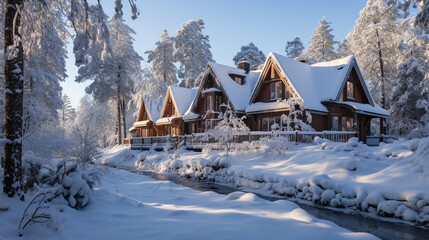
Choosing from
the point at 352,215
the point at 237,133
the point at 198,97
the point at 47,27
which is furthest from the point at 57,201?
the point at 198,97

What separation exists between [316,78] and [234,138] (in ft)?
35.6

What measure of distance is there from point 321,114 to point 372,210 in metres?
14.6

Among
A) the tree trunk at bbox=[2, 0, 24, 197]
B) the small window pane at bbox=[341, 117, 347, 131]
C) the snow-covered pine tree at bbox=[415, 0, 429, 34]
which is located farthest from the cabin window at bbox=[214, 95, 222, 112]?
the tree trunk at bbox=[2, 0, 24, 197]

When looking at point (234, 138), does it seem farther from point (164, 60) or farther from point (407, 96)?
point (164, 60)

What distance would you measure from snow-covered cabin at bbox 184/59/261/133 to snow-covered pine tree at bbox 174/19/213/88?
724 inches

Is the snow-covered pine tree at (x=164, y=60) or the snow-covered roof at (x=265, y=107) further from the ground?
the snow-covered pine tree at (x=164, y=60)

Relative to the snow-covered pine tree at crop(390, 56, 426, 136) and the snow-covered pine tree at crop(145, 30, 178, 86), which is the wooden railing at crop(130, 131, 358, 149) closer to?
the snow-covered pine tree at crop(390, 56, 426, 136)

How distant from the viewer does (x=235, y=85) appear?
2762cm

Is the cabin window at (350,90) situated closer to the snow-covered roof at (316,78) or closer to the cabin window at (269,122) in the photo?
the snow-covered roof at (316,78)

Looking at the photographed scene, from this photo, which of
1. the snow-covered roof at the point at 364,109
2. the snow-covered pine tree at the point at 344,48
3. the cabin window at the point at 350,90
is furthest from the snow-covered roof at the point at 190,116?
the snow-covered pine tree at the point at 344,48

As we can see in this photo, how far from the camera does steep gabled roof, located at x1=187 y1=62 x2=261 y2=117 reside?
2553 centimetres

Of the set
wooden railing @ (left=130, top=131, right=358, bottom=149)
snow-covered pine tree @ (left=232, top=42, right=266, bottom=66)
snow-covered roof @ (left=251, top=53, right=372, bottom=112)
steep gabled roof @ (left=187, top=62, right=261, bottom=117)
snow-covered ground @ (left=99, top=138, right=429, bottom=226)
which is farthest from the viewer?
snow-covered pine tree @ (left=232, top=42, right=266, bottom=66)

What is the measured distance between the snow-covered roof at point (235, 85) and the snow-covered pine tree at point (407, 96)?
14529mm

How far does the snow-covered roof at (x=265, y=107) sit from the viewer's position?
21.8 metres
